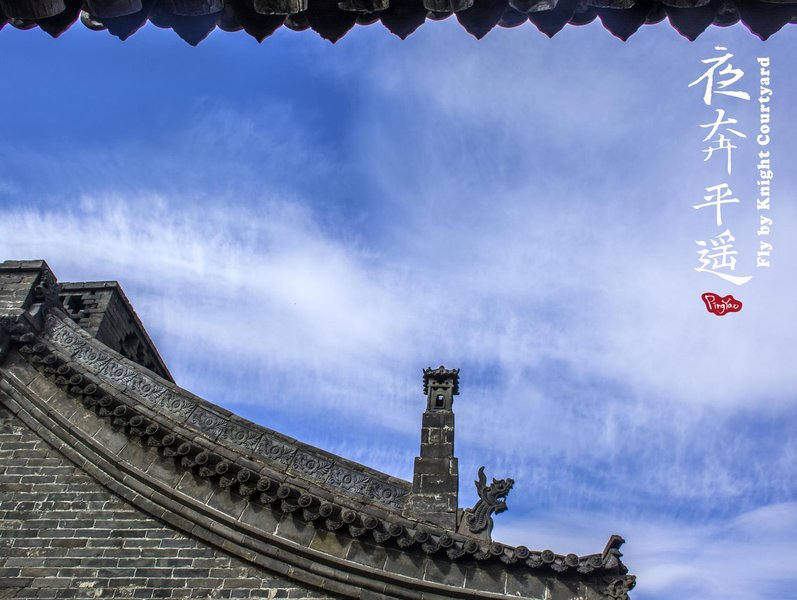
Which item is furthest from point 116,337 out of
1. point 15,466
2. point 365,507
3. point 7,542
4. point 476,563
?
point 476,563

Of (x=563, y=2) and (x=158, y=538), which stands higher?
(x=563, y=2)

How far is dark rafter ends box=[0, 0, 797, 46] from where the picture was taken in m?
4.00

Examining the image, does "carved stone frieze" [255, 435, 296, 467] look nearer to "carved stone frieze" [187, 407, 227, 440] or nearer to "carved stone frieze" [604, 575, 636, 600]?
"carved stone frieze" [187, 407, 227, 440]

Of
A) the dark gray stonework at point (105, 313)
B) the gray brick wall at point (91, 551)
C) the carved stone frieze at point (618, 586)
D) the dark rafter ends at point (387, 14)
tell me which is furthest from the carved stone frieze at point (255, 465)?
the dark rafter ends at point (387, 14)

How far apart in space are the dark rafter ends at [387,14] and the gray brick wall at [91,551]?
22.0ft

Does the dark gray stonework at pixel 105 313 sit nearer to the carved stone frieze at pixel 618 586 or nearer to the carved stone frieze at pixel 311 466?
the carved stone frieze at pixel 311 466

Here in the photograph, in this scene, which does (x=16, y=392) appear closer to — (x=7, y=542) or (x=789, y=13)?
(x=7, y=542)

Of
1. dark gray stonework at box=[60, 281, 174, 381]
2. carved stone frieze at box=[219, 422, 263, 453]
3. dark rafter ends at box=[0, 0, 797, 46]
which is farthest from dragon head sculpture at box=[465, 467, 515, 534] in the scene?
dark gray stonework at box=[60, 281, 174, 381]

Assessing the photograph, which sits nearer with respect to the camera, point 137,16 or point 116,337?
point 137,16

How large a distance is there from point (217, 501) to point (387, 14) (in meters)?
7.20

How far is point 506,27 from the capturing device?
426 cm

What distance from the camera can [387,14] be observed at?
4195mm

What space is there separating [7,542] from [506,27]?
8.75 metres

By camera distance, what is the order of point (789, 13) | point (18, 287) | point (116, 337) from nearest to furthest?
point (789, 13)
point (18, 287)
point (116, 337)
